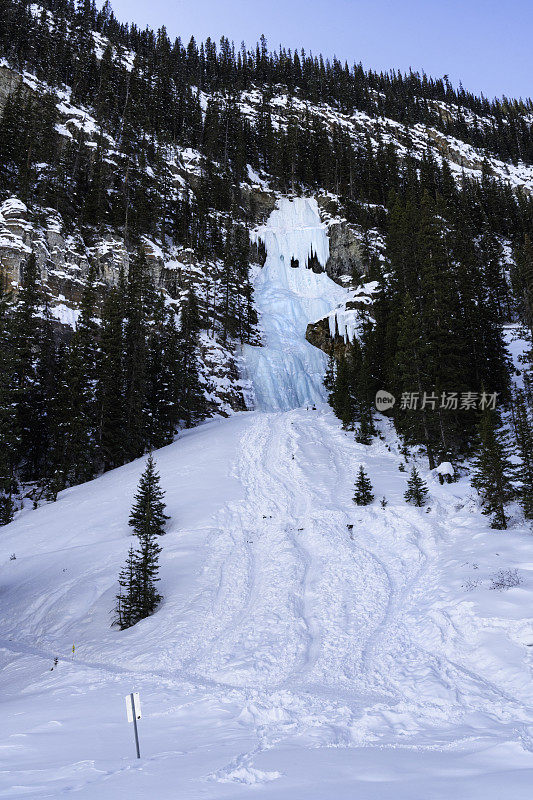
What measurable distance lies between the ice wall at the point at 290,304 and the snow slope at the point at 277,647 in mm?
21684

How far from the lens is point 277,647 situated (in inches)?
400

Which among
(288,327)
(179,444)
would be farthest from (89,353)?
(288,327)

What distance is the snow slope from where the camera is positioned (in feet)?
14.3

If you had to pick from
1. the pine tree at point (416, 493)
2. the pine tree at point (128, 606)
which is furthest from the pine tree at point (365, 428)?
the pine tree at point (128, 606)

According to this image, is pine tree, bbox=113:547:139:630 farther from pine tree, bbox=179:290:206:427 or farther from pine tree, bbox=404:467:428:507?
pine tree, bbox=179:290:206:427

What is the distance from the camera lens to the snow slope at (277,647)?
435cm

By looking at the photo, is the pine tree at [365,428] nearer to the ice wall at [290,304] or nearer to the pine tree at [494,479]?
the pine tree at [494,479]

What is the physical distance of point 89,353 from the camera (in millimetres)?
33625

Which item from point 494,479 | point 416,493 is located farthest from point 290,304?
point 494,479

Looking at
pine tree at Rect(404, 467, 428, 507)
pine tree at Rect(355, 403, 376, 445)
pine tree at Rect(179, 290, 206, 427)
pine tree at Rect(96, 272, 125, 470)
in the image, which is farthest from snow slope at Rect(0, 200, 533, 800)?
pine tree at Rect(179, 290, 206, 427)

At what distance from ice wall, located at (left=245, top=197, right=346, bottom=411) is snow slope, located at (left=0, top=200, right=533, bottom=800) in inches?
854

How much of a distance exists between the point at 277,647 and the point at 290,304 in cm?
5010

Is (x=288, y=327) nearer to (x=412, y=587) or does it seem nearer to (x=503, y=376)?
(x=503, y=376)

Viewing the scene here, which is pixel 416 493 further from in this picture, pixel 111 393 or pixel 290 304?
pixel 290 304
